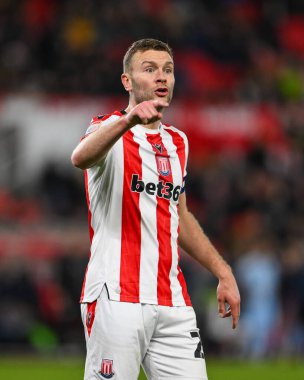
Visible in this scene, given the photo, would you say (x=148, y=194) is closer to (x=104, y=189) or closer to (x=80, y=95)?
(x=104, y=189)

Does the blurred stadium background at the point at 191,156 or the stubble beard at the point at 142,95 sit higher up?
the blurred stadium background at the point at 191,156

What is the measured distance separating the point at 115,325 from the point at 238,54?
43.5 ft

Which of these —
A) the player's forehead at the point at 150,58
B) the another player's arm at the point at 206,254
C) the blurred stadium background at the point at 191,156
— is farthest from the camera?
the blurred stadium background at the point at 191,156

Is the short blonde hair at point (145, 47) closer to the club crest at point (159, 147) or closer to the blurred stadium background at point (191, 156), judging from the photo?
the club crest at point (159, 147)

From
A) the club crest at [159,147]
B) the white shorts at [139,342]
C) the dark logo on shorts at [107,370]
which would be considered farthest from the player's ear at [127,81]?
the dark logo on shorts at [107,370]

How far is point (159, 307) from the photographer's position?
5055 mm

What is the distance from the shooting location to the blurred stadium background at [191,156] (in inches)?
565

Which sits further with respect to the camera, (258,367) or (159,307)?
(258,367)

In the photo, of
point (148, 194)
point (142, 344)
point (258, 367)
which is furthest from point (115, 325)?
point (258, 367)

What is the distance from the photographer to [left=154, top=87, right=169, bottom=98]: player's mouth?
5.07 meters

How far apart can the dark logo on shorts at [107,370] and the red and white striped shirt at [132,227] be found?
30 cm

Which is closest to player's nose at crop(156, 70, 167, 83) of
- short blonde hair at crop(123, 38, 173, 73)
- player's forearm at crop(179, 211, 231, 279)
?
short blonde hair at crop(123, 38, 173, 73)

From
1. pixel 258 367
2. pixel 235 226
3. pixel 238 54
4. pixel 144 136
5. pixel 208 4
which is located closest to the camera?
pixel 144 136

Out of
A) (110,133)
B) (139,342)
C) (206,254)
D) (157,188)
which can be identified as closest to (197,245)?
(206,254)
